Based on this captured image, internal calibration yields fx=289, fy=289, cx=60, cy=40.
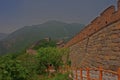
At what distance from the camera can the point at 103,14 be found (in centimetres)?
1434

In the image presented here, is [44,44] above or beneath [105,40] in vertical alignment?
above

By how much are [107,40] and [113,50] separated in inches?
46.0

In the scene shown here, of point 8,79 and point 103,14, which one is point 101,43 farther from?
point 8,79

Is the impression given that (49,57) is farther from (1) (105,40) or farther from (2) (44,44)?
(2) (44,44)

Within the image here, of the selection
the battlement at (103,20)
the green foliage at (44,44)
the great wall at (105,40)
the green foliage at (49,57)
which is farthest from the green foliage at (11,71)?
the green foliage at (44,44)

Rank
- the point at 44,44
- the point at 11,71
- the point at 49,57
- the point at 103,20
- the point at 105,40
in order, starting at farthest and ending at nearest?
the point at 44,44, the point at 49,57, the point at 11,71, the point at 103,20, the point at 105,40

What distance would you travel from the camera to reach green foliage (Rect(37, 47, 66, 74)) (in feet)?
97.7

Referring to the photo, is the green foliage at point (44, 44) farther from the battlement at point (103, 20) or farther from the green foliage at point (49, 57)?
the battlement at point (103, 20)

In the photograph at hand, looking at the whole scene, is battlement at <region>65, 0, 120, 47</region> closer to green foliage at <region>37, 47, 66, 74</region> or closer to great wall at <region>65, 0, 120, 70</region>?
great wall at <region>65, 0, 120, 70</region>

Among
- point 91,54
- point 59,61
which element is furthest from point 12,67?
point 59,61

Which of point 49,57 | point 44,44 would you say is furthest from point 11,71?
point 44,44

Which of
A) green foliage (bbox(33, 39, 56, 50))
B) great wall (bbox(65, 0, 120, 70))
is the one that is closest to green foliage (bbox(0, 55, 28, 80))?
great wall (bbox(65, 0, 120, 70))

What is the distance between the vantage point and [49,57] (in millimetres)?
29750

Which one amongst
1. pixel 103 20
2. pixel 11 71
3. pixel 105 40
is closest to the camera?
pixel 105 40
